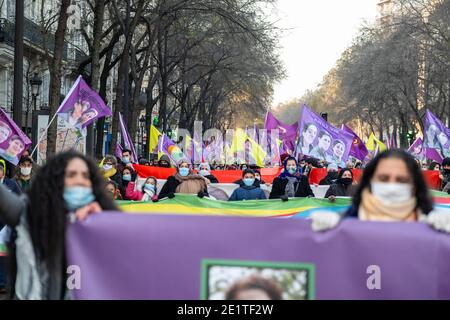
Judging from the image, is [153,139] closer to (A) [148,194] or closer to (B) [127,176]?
(B) [127,176]

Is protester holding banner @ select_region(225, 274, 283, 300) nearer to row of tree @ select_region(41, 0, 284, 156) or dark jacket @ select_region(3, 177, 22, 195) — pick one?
dark jacket @ select_region(3, 177, 22, 195)

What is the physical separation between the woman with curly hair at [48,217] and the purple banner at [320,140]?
1498 centimetres

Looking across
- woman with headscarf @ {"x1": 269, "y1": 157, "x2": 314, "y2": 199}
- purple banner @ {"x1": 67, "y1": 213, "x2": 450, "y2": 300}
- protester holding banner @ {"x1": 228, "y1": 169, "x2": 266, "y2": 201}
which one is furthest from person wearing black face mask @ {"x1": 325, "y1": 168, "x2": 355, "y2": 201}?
purple banner @ {"x1": 67, "y1": 213, "x2": 450, "y2": 300}

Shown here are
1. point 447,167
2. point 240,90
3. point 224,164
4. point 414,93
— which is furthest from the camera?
point 240,90

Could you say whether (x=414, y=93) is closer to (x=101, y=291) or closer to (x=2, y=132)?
(x=2, y=132)

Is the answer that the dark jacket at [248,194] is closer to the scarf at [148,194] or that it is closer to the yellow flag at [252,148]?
the scarf at [148,194]

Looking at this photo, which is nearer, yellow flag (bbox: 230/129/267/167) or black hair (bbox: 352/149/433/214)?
black hair (bbox: 352/149/433/214)

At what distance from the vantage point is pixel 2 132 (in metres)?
13.4

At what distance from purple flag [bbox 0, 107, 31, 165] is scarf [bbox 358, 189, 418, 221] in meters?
9.64

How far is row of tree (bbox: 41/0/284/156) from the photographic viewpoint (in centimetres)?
2392

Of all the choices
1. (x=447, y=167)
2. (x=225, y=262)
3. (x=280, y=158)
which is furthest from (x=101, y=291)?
(x=280, y=158)

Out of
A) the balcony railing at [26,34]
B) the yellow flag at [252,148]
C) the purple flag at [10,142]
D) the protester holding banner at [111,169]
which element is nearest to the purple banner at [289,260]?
the protester holding banner at [111,169]

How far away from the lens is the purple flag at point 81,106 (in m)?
15.2

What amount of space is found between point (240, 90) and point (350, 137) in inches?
1313
